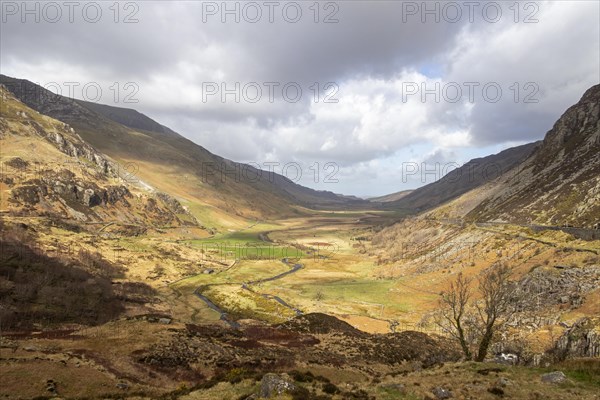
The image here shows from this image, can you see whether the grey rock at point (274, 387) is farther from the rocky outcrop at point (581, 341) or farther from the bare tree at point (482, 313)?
the rocky outcrop at point (581, 341)

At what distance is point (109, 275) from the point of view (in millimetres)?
128625

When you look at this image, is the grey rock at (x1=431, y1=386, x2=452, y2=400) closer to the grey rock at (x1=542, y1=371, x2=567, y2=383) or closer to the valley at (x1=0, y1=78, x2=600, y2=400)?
the valley at (x1=0, y1=78, x2=600, y2=400)

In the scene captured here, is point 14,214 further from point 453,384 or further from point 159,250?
point 453,384

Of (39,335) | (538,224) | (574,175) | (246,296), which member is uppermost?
(574,175)

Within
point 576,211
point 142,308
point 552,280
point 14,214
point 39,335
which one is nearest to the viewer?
point 39,335

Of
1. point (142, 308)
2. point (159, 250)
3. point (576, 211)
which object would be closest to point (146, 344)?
point (142, 308)

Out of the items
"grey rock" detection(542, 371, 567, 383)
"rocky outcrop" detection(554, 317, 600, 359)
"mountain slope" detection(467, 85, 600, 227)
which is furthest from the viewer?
"mountain slope" detection(467, 85, 600, 227)

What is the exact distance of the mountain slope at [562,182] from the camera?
114m

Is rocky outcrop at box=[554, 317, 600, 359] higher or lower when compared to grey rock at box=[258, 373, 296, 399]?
lower

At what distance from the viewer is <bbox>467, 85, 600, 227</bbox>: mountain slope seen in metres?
114

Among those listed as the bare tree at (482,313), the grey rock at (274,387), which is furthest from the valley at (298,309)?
the bare tree at (482,313)

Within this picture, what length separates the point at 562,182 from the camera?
444 feet

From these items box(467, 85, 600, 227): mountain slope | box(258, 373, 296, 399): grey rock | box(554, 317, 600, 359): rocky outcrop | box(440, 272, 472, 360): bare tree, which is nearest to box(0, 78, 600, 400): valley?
box(554, 317, 600, 359): rocky outcrop

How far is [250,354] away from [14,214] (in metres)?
160
